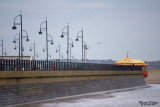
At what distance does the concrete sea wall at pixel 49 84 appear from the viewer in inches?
1415

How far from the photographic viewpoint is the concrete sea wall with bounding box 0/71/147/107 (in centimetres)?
3594

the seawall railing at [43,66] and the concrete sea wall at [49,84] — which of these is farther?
the seawall railing at [43,66]

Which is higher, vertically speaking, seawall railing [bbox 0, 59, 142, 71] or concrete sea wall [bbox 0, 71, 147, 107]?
seawall railing [bbox 0, 59, 142, 71]

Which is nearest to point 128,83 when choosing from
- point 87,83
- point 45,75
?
point 87,83

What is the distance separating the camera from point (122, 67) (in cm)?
7244

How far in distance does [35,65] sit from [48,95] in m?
4.11

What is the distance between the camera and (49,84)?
1709 inches

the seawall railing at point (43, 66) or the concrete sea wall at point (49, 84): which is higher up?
the seawall railing at point (43, 66)

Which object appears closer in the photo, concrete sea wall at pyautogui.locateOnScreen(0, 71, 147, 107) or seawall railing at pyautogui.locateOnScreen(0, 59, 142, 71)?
concrete sea wall at pyautogui.locateOnScreen(0, 71, 147, 107)

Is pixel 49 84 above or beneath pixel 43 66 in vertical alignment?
beneath

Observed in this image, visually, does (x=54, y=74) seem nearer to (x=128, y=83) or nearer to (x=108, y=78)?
(x=108, y=78)

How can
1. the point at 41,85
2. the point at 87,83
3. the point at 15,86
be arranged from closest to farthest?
the point at 15,86
the point at 41,85
the point at 87,83

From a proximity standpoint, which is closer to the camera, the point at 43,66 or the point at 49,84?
the point at 49,84

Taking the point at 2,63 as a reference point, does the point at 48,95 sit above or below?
below
